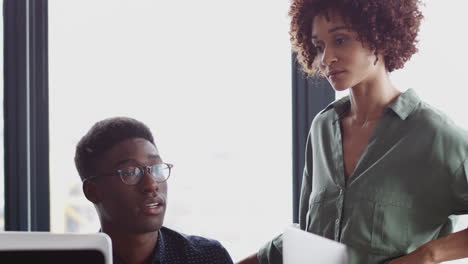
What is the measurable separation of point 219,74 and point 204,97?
0.11m

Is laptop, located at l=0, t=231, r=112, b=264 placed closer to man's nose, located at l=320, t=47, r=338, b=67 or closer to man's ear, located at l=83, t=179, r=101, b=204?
man's ear, located at l=83, t=179, r=101, b=204

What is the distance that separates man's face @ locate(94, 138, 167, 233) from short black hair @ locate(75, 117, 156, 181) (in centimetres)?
2

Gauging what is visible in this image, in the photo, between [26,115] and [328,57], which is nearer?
[328,57]

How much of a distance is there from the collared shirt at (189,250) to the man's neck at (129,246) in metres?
0.08

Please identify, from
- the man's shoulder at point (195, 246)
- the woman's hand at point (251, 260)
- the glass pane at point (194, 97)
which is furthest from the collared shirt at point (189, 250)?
the glass pane at point (194, 97)

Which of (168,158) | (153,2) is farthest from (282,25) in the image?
(168,158)

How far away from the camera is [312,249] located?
0.89 m

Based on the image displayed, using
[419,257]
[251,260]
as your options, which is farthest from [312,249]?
[251,260]

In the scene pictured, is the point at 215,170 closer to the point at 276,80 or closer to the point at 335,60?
the point at 276,80

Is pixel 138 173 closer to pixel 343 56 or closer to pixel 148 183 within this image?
pixel 148 183

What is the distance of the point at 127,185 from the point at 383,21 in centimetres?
83

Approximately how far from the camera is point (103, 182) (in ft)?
4.74

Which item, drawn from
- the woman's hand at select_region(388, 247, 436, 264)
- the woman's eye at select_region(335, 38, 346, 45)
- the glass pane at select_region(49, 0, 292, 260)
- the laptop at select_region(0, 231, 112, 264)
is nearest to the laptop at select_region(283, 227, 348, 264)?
the laptop at select_region(0, 231, 112, 264)

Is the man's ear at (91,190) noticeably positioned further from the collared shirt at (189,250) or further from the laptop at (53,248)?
the laptop at (53,248)
